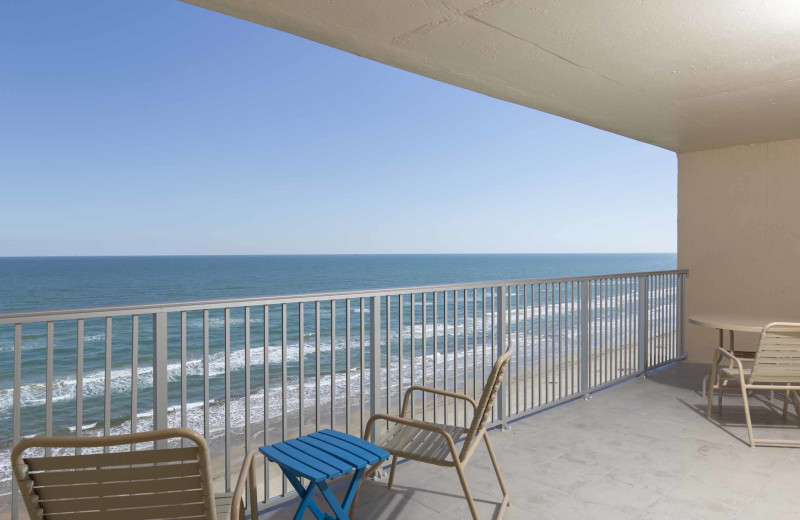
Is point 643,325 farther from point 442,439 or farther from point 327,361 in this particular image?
point 327,361

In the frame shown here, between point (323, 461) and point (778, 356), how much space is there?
10.8 ft

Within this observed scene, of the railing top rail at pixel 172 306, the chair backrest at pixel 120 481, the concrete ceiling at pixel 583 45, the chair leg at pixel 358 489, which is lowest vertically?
the chair leg at pixel 358 489

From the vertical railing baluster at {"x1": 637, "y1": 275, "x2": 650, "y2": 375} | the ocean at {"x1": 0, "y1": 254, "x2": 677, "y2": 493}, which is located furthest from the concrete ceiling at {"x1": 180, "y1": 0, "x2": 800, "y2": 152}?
the ocean at {"x1": 0, "y1": 254, "x2": 677, "y2": 493}

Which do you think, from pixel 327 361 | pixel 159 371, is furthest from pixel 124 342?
pixel 159 371

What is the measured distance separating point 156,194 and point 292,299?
140ft

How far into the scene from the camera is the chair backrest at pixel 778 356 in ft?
11.3

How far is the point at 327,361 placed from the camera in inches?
539

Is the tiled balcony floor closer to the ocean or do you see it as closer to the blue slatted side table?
the blue slatted side table

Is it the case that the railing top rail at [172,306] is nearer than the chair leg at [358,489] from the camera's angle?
Yes

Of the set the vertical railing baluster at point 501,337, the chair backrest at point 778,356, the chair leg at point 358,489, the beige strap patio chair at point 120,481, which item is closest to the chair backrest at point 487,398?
the chair leg at point 358,489

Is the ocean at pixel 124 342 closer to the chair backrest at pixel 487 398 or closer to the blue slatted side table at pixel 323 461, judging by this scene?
the blue slatted side table at pixel 323 461

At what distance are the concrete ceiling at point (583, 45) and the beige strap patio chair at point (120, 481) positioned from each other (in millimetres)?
2041

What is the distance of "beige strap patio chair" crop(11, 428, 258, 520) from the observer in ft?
4.17

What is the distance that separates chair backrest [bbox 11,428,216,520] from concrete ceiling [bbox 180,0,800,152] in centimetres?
204
